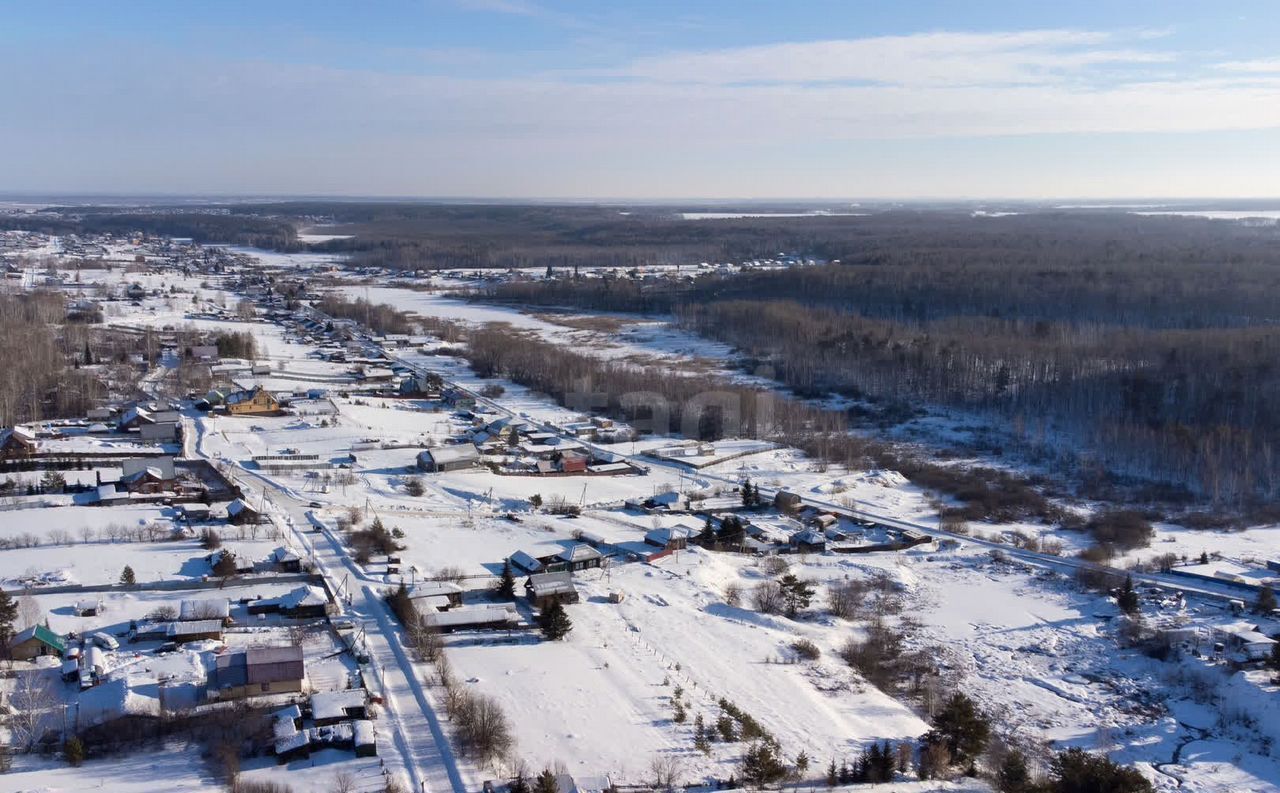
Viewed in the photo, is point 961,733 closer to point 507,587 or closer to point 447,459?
point 507,587

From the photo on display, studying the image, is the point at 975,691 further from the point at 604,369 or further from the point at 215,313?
the point at 215,313

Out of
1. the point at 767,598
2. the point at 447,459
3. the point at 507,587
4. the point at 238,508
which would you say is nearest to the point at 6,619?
the point at 238,508

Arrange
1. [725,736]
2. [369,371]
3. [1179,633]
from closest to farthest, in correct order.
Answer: [725,736] < [1179,633] < [369,371]

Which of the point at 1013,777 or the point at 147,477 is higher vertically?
the point at 147,477

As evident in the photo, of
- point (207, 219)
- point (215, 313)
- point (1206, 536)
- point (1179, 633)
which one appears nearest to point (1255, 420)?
point (1206, 536)

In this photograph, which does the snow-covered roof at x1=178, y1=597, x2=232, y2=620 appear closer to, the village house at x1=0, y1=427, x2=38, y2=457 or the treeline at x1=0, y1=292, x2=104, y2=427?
the village house at x1=0, y1=427, x2=38, y2=457

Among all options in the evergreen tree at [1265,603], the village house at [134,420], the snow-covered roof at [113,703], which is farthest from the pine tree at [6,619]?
the evergreen tree at [1265,603]
